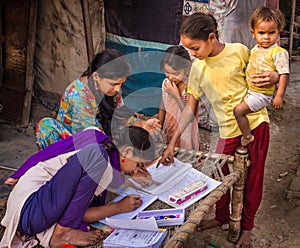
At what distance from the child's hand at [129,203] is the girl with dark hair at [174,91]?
2.60 ft

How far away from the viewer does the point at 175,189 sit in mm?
2895

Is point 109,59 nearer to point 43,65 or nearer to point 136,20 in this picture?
point 136,20

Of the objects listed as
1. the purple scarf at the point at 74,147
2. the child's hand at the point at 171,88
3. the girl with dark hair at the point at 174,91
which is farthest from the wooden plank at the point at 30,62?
the purple scarf at the point at 74,147

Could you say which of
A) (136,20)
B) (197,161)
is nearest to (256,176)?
(197,161)

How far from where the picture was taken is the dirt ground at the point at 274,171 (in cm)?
338

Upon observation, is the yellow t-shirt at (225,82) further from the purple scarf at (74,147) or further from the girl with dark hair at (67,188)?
the purple scarf at (74,147)

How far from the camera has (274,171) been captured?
4.57 meters

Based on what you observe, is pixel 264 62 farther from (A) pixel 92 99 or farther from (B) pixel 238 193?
(A) pixel 92 99

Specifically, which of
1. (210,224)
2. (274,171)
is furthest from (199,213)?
(274,171)

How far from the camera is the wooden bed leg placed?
9.75 feet

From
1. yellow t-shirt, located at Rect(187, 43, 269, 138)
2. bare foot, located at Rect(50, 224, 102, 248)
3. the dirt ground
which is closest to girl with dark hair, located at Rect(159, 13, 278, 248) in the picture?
yellow t-shirt, located at Rect(187, 43, 269, 138)

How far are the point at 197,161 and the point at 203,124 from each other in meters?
2.29

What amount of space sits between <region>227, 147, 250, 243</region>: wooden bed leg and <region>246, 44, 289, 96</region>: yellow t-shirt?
0.46m

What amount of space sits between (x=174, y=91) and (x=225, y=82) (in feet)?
1.85
